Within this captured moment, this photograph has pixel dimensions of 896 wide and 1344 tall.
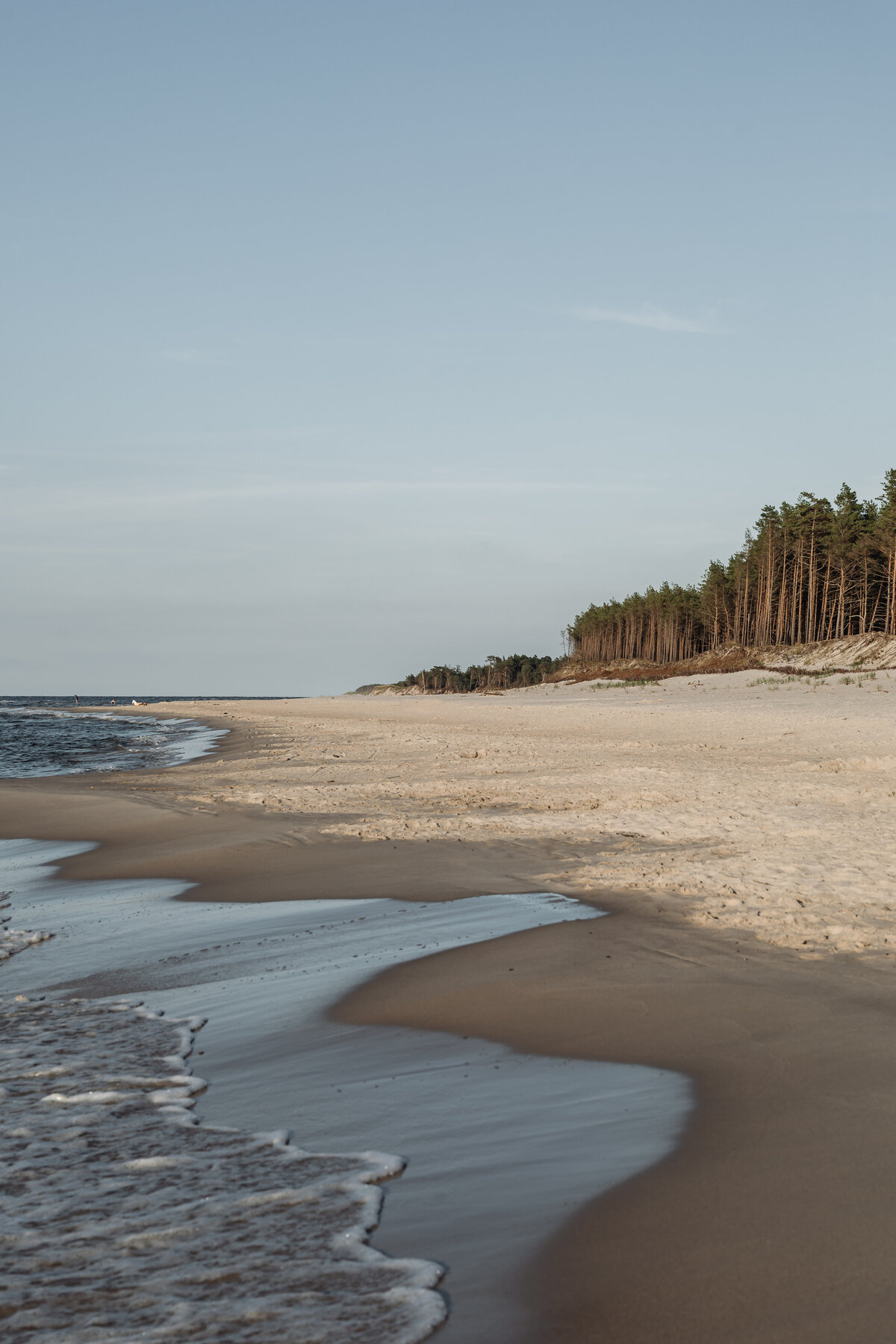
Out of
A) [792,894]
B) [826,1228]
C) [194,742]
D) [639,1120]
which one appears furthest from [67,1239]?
[194,742]

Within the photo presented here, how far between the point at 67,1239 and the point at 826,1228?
2540 millimetres

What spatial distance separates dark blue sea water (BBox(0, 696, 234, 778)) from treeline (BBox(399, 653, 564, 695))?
3481 inches

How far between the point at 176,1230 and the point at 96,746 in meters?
40.0

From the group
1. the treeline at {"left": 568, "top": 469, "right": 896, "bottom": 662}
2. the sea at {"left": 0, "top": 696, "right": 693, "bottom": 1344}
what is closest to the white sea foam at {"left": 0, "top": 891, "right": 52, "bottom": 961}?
the sea at {"left": 0, "top": 696, "right": 693, "bottom": 1344}

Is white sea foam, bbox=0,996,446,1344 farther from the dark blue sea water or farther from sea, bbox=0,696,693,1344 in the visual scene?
the dark blue sea water

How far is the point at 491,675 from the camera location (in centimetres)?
16650

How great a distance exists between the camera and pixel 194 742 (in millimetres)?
39500

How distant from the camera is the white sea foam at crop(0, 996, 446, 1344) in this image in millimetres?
2766

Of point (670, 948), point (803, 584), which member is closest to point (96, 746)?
point (670, 948)

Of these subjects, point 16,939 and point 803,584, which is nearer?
point 16,939

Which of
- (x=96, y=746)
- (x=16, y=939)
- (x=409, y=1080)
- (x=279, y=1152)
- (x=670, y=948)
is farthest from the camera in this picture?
(x=96, y=746)

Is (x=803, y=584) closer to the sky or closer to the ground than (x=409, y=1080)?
closer to the sky

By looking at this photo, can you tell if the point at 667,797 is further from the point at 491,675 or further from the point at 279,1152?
the point at 491,675

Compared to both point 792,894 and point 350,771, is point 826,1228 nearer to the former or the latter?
point 792,894
